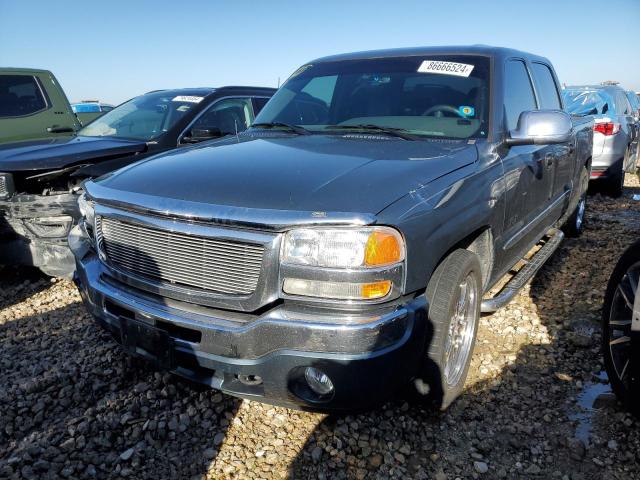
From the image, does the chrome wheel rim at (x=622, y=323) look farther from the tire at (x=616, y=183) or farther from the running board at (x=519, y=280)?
the tire at (x=616, y=183)

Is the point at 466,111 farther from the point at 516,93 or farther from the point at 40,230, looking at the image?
the point at 40,230

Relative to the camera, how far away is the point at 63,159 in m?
4.28

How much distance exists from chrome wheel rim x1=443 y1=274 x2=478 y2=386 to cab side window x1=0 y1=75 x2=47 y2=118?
20.0ft

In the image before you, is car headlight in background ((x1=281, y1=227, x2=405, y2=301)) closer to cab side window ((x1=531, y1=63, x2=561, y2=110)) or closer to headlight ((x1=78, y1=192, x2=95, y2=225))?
headlight ((x1=78, y1=192, x2=95, y2=225))

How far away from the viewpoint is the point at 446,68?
10.7 feet

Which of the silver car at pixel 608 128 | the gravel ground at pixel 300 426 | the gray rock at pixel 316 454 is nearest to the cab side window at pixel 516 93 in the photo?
the gravel ground at pixel 300 426

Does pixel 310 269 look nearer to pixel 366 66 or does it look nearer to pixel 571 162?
pixel 366 66

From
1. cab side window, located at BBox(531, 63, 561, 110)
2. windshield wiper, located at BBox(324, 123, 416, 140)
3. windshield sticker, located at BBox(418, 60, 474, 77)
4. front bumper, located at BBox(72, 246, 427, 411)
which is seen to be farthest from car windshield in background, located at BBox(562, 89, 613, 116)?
front bumper, located at BBox(72, 246, 427, 411)

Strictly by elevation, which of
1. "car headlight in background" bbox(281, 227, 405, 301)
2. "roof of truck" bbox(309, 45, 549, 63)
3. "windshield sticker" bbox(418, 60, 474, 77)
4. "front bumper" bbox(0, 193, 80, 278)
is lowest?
"front bumper" bbox(0, 193, 80, 278)

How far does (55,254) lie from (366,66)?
2.88 metres

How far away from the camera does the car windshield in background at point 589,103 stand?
8.63m

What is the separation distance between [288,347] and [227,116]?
4.00 meters

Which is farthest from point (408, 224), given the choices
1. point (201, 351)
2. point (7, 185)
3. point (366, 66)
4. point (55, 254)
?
point (7, 185)

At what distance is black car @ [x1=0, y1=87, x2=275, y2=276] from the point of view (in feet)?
13.5
